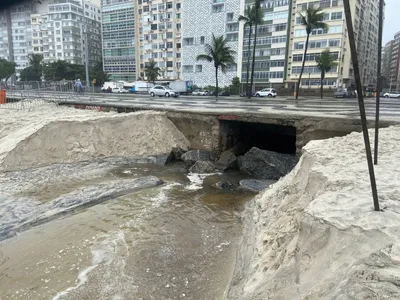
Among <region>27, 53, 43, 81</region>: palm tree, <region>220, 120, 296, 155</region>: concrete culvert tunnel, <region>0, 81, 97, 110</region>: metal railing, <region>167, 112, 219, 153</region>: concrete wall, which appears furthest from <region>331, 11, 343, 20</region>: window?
<region>27, 53, 43, 81</region>: palm tree

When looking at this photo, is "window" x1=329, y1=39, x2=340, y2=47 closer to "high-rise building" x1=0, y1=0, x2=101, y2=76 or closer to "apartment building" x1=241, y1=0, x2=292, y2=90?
"apartment building" x1=241, y1=0, x2=292, y2=90

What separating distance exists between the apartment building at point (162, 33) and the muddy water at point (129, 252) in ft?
238

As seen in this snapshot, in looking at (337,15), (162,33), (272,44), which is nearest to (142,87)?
(162,33)

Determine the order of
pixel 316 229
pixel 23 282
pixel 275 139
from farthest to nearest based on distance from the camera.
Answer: pixel 275 139 < pixel 23 282 < pixel 316 229

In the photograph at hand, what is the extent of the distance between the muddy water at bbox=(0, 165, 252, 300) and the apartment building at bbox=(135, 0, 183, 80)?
72.6 m

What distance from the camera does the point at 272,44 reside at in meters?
65.8

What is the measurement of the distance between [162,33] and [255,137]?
6854cm

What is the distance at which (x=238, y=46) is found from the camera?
7025cm

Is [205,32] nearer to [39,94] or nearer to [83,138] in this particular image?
[39,94]

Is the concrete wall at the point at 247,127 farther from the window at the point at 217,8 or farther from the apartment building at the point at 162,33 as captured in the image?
the apartment building at the point at 162,33

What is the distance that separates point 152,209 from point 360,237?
22.1ft

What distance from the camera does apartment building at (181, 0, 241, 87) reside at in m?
70.4

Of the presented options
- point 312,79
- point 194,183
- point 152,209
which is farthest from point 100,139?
point 312,79

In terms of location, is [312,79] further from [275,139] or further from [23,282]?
[23,282]
